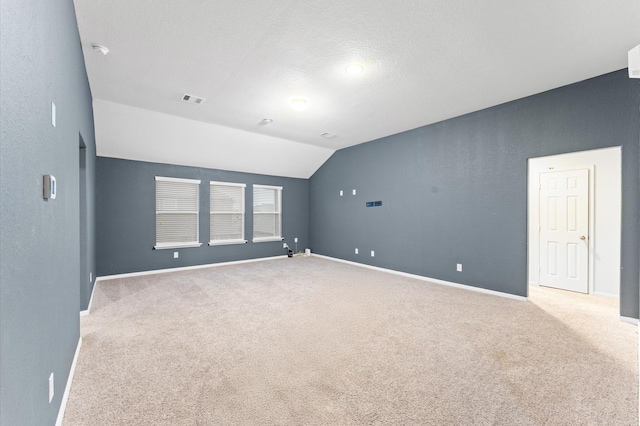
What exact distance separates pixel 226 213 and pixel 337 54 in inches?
192

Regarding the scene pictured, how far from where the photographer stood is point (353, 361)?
238 cm

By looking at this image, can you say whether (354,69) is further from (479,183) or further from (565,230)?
(565,230)

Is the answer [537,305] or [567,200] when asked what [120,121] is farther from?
[567,200]

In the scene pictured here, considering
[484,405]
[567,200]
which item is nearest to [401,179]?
[567,200]

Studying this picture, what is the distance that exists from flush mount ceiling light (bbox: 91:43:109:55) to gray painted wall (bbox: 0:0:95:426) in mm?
712

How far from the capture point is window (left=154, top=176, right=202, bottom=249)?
231 inches

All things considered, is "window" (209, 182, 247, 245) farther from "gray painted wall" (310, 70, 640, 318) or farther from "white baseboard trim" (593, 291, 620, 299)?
"white baseboard trim" (593, 291, 620, 299)

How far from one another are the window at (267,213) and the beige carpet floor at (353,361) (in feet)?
10.6

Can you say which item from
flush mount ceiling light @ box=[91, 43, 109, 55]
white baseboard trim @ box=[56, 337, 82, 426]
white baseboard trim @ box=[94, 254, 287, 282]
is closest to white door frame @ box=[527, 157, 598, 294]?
white baseboard trim @ box=[56, 337, 82, 426]

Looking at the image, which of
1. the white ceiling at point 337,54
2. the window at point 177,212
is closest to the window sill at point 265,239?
the window at point 177,212

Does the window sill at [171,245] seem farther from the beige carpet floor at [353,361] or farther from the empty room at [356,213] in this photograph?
the beige carpet floor at [353,361]

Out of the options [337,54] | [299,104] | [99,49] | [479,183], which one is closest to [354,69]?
[337,54]

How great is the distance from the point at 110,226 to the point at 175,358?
404 centimetres

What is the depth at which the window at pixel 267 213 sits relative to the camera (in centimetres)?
732
